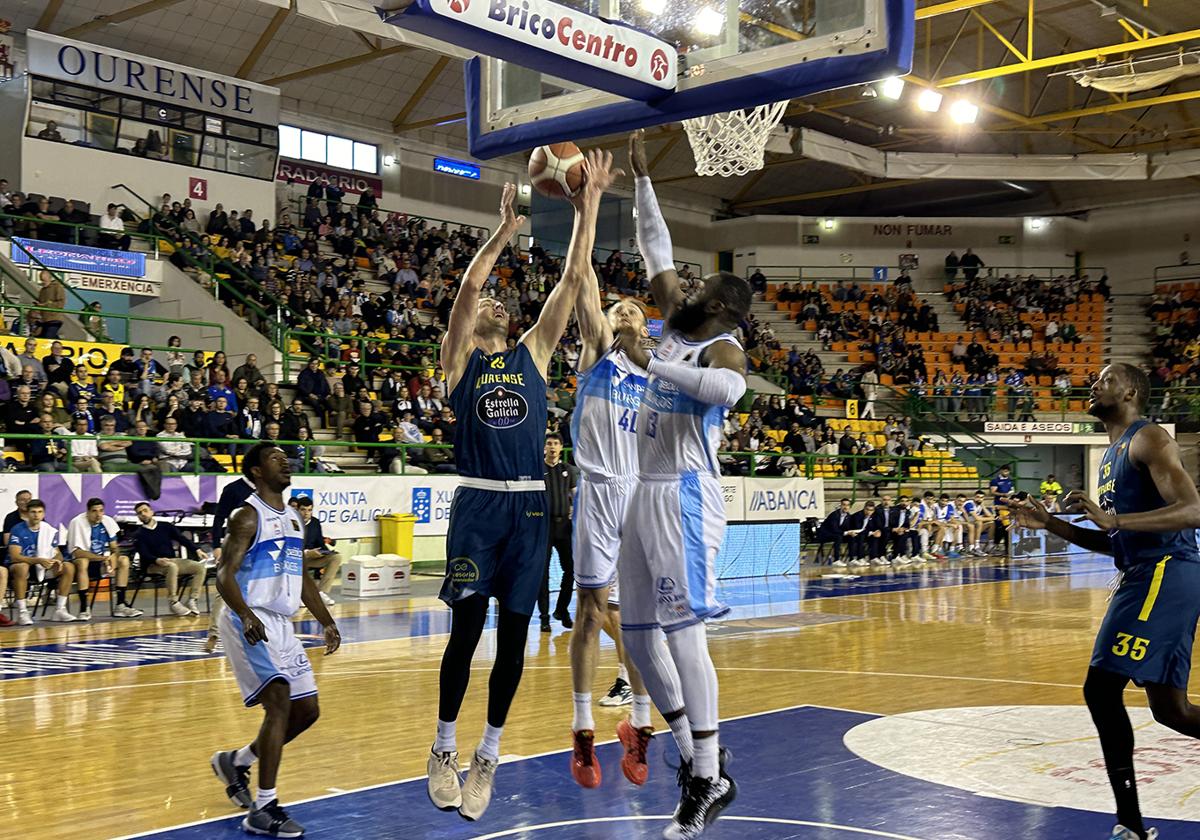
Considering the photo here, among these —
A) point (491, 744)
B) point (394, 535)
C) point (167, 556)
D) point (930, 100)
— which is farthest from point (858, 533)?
point (491, 744)

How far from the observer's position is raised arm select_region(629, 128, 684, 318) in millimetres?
5152

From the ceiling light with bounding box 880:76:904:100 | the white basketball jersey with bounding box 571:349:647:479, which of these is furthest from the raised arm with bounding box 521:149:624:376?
the ceiling light with bounding box 880:76:904:100

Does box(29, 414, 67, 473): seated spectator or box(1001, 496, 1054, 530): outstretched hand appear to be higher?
box(29, 414, 67, 473): seated spectator

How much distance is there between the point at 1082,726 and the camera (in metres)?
7.50

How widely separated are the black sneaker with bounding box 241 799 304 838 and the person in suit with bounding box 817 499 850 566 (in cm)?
1805

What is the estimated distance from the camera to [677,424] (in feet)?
16.4

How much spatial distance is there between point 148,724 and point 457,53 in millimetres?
16901

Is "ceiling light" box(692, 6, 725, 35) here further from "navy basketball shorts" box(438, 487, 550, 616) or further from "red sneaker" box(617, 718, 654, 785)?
"red sneaker" box(617, 718, 654, 785)

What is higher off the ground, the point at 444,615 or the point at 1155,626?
the point at 1155,626

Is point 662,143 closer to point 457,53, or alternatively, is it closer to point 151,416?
point 457,53

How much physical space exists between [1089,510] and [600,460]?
250 centimetres

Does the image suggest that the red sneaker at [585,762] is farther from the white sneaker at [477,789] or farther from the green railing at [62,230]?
the green railing at [62,230]

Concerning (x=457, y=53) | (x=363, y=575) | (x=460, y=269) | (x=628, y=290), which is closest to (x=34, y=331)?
(x=363, y=575)

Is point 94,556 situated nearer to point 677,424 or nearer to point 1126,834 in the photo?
point 677,424
